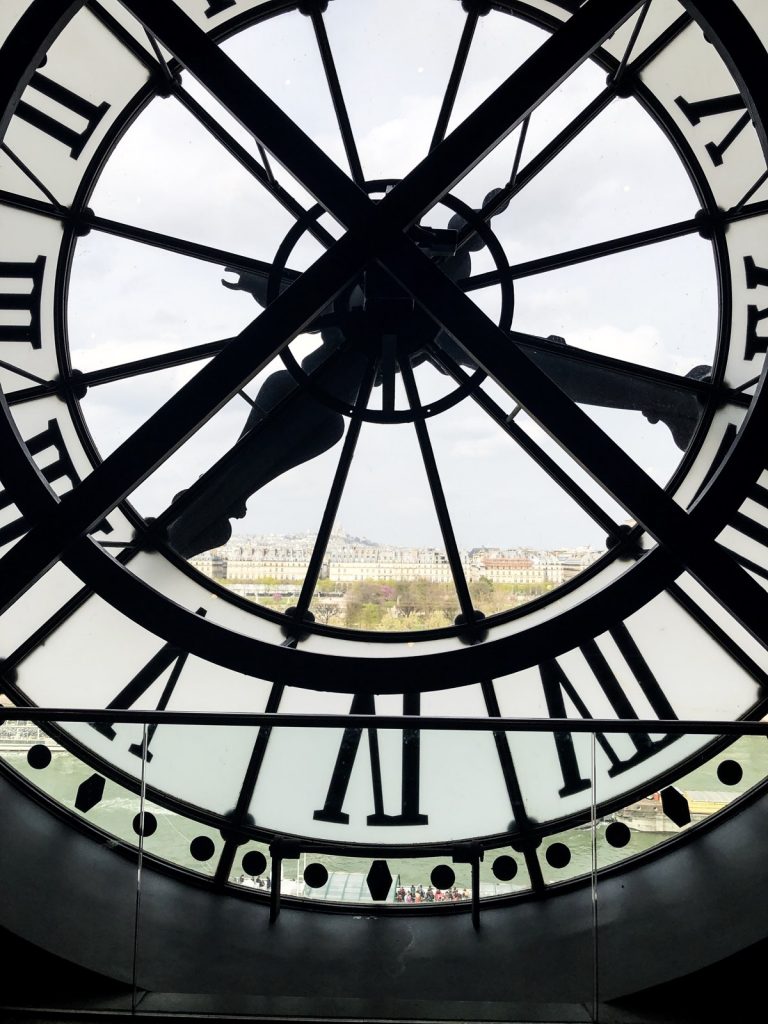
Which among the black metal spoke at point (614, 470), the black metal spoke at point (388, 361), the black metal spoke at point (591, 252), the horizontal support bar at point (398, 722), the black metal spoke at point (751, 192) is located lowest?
the horizontal support bar at point (398, 722)

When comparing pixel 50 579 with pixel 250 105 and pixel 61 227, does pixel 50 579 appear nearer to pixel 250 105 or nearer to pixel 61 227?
pixel 61 227

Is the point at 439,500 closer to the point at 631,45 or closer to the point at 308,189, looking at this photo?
the point at 308,189

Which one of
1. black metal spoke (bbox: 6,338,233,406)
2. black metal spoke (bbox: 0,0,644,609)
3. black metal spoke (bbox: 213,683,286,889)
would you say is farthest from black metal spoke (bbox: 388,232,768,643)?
black metal spoke (bbox: 6,338,233,406)

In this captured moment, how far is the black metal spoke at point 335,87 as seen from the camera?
3.95 meters

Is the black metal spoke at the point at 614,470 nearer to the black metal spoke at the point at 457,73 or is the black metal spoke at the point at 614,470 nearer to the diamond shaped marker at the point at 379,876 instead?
the diamond shaped marker at the point at 379,876

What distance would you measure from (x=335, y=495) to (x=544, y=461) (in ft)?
3.96

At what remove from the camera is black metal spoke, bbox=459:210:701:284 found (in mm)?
4074

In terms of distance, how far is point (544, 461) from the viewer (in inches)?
159

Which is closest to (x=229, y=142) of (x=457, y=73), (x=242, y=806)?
(x=457, y=73)

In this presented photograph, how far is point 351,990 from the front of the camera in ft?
7.05

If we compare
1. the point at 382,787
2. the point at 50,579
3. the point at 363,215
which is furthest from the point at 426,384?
the point at 382,787

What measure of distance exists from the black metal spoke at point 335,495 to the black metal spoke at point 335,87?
1.17 meters

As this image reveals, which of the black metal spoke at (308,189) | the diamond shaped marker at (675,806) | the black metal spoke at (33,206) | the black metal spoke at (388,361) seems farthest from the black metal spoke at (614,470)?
the black metal spoke at (33,206)

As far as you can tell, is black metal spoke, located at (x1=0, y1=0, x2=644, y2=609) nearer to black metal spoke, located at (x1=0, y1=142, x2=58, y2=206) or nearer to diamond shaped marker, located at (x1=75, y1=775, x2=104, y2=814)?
diamond shaped marker, located at (x1=75, y1=775, x2=104, y2=814)
